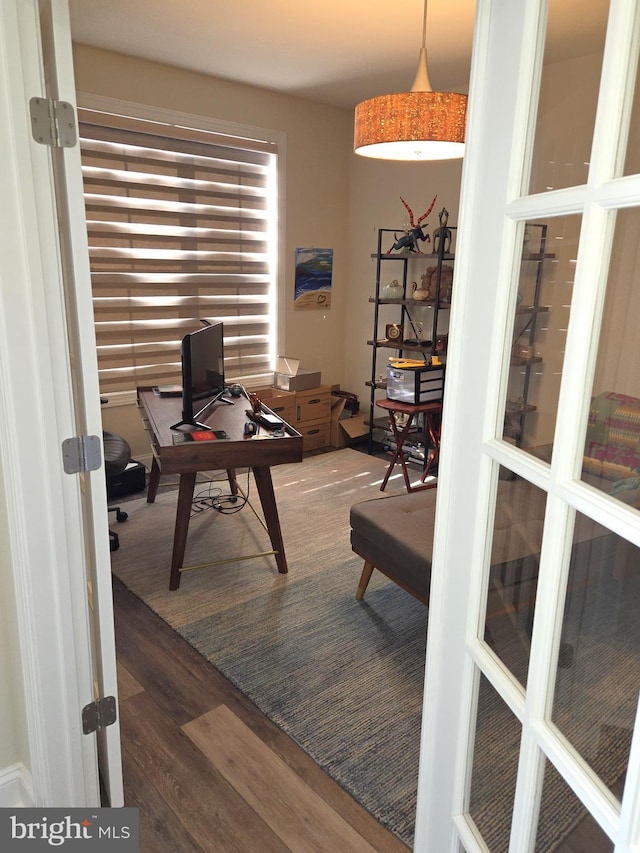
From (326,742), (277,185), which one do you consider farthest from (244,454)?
(277,185)

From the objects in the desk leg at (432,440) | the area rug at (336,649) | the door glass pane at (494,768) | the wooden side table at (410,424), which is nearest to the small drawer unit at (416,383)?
the wooden side table at (410,424)

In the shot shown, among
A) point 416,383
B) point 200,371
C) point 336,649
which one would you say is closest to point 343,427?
point 416,383

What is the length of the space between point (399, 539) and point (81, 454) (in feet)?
4.84

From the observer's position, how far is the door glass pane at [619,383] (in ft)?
2.57

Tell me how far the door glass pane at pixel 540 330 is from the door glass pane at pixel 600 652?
162mm

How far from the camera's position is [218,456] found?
289 cm

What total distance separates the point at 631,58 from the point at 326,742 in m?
2.03

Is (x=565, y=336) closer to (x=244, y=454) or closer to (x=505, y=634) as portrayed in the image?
(x=505, y=634)

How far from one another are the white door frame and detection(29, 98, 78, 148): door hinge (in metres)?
0.02

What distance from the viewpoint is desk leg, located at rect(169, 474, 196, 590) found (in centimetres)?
300

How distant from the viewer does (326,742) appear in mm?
2096

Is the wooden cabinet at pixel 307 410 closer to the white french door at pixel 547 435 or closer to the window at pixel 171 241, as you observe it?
the window at pixel 171 241

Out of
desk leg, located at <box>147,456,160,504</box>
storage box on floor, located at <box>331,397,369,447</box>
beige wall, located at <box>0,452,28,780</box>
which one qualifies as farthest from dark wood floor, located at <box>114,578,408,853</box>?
storage box on floor, located at <box>331,397,369,447</box>

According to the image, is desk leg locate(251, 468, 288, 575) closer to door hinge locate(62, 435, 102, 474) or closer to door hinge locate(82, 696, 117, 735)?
door hinge locate(82, 696, 117, 735)
